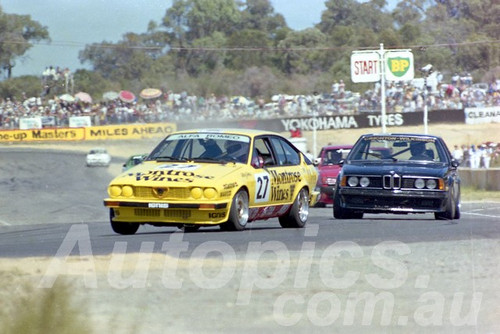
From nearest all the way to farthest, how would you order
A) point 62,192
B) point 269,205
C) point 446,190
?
point 269,205
point 446,190
point 62,192

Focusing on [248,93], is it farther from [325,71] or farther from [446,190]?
[446,190]

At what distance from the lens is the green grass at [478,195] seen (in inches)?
945

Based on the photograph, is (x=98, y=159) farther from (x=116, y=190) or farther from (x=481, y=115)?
(x=116, y=190)

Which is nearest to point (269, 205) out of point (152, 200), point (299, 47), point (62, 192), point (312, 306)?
point (152, 200)

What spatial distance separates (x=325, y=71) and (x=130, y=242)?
53882mm

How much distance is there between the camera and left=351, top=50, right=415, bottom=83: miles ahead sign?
3381 cm

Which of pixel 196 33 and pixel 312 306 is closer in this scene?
pixel 312 306

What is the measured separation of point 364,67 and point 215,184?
24.8 meters

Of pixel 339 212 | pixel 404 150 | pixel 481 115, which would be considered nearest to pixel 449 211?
pixel 404 150

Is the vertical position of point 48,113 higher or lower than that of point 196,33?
lower

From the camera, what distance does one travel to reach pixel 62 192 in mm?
33531

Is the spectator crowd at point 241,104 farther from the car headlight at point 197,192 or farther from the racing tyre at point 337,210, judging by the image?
the car headlight at point 197,192
